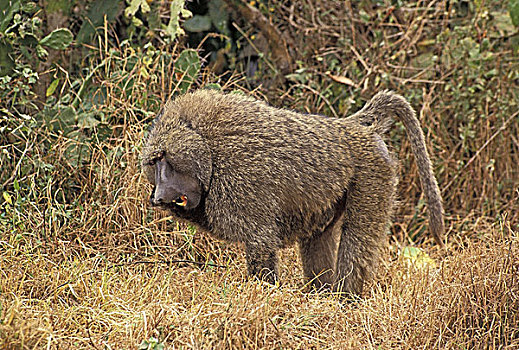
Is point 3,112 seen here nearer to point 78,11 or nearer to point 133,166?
point 133,166

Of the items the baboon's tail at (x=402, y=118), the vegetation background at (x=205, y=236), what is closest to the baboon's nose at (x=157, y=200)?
the vegetation background at (x=205, y=236)

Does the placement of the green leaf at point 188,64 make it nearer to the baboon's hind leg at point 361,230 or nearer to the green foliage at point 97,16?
the green foliage at point 97,16

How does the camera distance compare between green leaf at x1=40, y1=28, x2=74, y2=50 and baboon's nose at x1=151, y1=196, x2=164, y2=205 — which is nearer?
baboon's nose at x1=151, y1=196, x2=164, y2=205

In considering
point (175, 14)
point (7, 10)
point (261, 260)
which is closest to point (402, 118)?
point (261, 260)

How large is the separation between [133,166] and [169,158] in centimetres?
110

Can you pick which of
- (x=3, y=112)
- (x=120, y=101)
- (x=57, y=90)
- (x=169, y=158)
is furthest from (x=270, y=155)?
(x=57, y=90)

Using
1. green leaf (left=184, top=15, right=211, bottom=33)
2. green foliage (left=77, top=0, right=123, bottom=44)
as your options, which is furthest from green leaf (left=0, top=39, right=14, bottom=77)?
green leaf (left=184, top=15, right=211, bottom=33)

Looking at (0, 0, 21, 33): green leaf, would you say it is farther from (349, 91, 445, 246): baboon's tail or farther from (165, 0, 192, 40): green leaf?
(349, 91, 445, 246): baboon's tail

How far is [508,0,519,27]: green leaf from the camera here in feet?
16.3

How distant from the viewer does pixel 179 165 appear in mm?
3113

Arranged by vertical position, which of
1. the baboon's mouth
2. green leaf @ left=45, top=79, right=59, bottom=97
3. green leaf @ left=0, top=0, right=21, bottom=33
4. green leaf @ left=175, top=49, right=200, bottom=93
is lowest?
the baboon's mouth

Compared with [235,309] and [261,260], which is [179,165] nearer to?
[261,260]

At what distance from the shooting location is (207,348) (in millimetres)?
2605

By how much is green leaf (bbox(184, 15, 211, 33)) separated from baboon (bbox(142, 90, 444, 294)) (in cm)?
228
